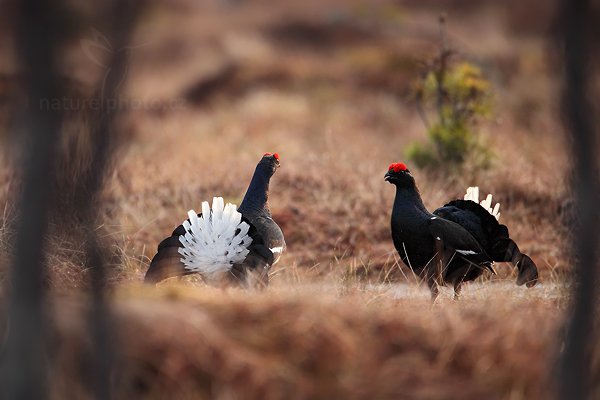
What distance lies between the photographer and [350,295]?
5.77 metres

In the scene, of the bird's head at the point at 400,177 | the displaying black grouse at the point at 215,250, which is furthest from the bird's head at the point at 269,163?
the bird's head at the point at 400,177

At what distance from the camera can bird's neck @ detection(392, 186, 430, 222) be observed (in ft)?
22.7

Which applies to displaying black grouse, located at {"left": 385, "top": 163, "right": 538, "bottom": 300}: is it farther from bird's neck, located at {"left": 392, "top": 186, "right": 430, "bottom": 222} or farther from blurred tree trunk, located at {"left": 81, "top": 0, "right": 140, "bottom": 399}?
blurred tree trunk, located at {"left": 81, "top": 0, "right": 140, "bottom": 399}

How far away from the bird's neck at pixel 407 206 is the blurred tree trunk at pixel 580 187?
3.28 metres

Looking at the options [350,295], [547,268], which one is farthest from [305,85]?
[350,295]

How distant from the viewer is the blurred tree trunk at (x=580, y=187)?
11.3ft

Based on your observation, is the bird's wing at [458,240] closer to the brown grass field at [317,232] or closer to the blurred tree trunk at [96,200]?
the brown grass field at [317,232]

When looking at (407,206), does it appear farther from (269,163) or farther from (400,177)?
(269,163)

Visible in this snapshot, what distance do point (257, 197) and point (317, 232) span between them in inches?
96.5

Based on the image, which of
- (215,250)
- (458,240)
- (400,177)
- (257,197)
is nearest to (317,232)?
(257,197)

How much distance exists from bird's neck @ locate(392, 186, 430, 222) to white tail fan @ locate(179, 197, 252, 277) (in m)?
1.14

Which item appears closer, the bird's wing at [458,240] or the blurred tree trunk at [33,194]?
the blurred tree trunk at [33,194]

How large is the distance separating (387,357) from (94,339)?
141 centimetres

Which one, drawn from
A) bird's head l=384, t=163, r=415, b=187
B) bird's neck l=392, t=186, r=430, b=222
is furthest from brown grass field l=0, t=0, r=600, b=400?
bird's head l=384, t=163, r=415, b=187
